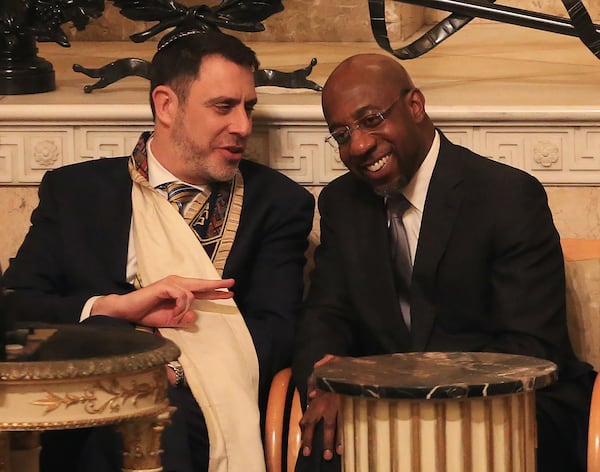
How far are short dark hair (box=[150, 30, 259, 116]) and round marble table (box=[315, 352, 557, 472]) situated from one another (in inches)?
52.1

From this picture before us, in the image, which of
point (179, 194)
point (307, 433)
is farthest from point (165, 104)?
point (307, 433)

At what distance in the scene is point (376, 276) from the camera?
13.8ft

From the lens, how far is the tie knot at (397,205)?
168 inches

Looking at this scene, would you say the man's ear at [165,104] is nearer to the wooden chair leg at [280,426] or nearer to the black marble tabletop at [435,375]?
the wooden chair leg at [280,426]

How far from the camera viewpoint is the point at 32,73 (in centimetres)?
525

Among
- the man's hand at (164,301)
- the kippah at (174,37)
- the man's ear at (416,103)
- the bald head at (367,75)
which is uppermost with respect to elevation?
the kippah at (174,37)

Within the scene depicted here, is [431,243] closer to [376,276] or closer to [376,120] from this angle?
[376,276]

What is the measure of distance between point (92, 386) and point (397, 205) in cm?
130

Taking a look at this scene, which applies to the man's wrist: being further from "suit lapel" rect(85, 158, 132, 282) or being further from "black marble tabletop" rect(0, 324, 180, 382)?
"black marble tabletop" rect(0, 324, 180, 382)

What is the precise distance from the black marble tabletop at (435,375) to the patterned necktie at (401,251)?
0.65m

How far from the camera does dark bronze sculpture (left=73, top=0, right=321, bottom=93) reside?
16.6 feet

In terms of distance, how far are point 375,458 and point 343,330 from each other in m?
0.95

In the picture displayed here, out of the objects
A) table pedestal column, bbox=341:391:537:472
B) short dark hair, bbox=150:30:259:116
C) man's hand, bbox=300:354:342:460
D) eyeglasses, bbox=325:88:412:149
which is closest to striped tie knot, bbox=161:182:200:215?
short dark hair, bbox=150:30:259:116

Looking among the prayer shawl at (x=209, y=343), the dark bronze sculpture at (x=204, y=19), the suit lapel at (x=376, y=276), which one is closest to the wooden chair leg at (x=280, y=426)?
the prayer shawl at (x=209, y=343)
